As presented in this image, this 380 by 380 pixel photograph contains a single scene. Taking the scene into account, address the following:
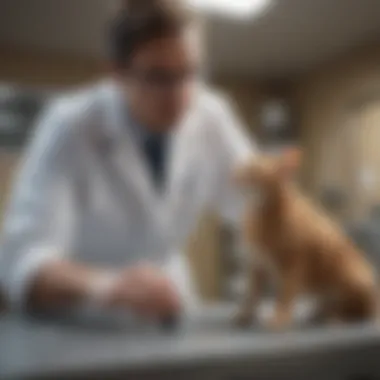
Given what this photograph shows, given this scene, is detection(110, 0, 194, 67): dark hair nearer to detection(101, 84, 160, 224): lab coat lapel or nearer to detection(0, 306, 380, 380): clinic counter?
detection(101, 84, 160, 224): lab coat lapel

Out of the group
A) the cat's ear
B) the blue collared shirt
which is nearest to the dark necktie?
the blue collared shirt

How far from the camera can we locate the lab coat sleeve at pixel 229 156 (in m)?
0.59

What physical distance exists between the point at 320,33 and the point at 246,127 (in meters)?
0.12

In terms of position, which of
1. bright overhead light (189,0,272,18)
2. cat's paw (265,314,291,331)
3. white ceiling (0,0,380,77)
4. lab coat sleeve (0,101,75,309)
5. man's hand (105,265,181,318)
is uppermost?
bright overhead light (189,0,272,18)

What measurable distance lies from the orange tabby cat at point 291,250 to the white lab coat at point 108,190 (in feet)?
0.09

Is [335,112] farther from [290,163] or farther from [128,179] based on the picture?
[128,179]

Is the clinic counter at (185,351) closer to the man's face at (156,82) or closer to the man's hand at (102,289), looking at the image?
the man's hand at (102,289)

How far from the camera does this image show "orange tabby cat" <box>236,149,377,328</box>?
58 centimetres

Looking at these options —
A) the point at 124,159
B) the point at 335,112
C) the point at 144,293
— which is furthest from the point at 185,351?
the point at 335,112

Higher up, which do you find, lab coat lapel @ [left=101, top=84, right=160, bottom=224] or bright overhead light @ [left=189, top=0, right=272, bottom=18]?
bright overhead light @ [left=189, top=0, right=272, bottom=18]

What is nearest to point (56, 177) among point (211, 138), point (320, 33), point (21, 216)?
point (21, 216)

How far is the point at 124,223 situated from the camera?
1.86 ft

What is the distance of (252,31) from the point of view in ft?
2.01

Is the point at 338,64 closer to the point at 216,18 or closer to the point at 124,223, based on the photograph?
the point at 216,18
